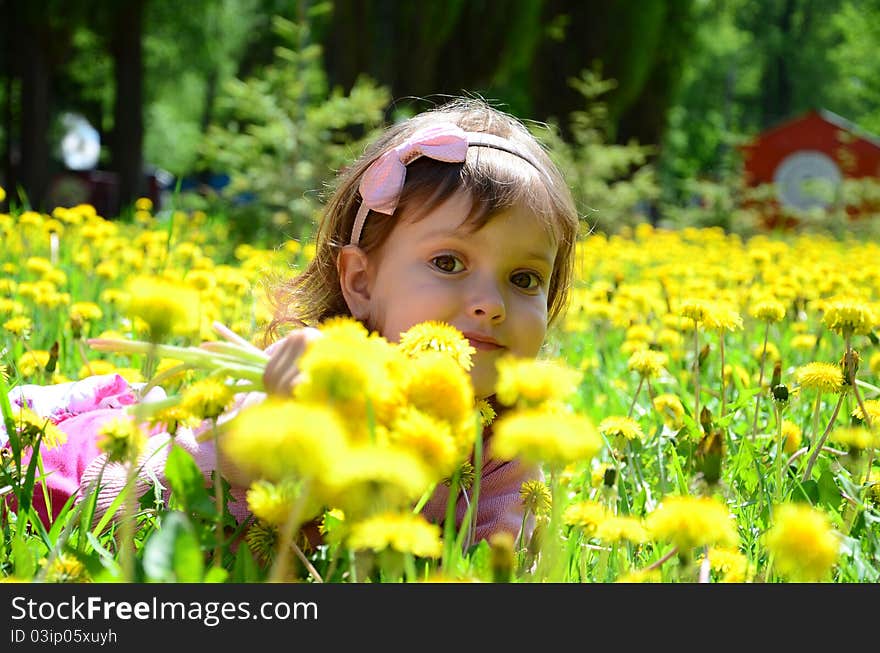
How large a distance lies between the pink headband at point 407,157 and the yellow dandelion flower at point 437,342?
2.71ft

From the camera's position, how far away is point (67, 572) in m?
0.98

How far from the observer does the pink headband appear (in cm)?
179

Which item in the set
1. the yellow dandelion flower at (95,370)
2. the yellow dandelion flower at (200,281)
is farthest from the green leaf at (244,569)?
the yellow dandelion flower at (200,281)

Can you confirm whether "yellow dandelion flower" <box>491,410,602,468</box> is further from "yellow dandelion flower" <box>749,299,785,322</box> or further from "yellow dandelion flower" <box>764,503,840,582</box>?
"yellow dandelion flower" <box>749,299,785,322</box>

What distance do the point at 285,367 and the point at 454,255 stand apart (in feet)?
2.20

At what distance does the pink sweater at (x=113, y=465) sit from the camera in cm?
150

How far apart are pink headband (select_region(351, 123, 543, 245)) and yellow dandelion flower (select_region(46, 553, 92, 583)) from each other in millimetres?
937

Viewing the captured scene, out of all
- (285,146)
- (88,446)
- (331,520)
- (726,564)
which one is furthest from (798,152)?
(331,520)

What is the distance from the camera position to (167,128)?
94.7ft

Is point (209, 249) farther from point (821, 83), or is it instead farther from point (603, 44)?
point (821, 83)

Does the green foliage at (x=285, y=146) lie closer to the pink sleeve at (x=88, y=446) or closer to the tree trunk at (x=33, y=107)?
the pink sleeve at (x=88, y=446)
